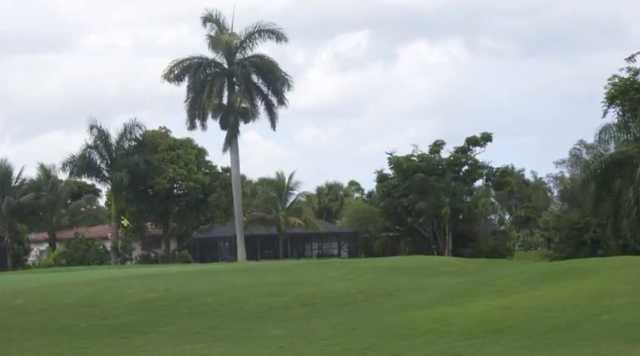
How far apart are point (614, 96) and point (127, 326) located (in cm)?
1766

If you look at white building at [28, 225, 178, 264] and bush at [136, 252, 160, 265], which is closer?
bush at [136, 252, 160, 265]

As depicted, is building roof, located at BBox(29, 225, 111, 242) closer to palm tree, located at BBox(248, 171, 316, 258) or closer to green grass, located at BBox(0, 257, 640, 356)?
palm tree, located at BBox(248, 171, 316, 258)

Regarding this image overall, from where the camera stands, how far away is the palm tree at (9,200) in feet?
204

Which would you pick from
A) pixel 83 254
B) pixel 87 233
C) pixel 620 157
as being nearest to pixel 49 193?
pixel 83 254

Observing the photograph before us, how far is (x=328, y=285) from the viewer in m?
23.2

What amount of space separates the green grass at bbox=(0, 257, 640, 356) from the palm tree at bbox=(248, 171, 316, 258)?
41.6 meters

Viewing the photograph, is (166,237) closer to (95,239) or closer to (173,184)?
(173,184)

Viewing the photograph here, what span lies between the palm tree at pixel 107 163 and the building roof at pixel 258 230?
33.6ft

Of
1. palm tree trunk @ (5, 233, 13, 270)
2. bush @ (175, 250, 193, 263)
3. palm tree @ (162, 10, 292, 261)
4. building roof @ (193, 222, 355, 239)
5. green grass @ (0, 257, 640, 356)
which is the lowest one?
green grass @ (0, 257, 640, 356)

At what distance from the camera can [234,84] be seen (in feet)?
183

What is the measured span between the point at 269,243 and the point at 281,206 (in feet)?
13.5

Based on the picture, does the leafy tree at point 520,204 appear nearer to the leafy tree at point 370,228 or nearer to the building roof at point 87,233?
the leafy tree at point 370,228

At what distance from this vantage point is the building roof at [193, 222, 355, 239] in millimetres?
70375

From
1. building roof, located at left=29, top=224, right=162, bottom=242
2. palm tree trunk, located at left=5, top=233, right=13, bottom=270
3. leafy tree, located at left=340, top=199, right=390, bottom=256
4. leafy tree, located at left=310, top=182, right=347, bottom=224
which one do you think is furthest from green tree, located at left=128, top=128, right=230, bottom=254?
leafy tree, located at left=310, top=182, right=347, bottom=224
